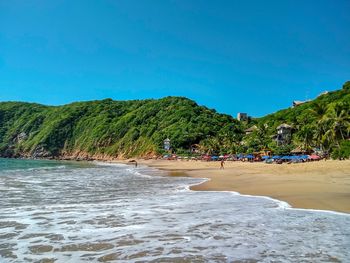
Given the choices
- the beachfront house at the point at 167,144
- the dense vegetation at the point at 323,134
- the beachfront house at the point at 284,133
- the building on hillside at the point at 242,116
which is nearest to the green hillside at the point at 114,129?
the beachfront house at the point at 167,144

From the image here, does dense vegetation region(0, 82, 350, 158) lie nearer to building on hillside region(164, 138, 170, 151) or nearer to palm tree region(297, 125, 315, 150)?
palm tree region(297, 125, 315, 150)

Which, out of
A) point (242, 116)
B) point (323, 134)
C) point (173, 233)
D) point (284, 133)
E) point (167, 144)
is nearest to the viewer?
point (173, 233)

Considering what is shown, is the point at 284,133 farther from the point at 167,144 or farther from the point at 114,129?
the point at 114,129

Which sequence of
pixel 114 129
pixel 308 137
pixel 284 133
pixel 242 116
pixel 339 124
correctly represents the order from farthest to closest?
pixel 242 116 < pixel 114 129 < pixel 284 133 < pixel 308 137 < pixel 339 124

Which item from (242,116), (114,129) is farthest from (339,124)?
(242,116)

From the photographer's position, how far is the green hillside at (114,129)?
4083 inches

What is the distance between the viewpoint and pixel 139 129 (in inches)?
4660

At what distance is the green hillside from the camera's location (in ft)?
340

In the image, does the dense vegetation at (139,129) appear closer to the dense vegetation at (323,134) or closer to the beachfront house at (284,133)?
the dense vegetation at (323,134)

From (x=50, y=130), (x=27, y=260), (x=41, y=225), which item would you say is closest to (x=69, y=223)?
(x=41, y=225)

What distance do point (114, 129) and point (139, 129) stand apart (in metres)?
12.2

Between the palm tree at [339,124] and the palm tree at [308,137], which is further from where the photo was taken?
the palm tree at [308,137]

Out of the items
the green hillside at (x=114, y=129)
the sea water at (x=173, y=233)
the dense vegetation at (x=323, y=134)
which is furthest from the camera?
the green hillside at (x=114, y=129)

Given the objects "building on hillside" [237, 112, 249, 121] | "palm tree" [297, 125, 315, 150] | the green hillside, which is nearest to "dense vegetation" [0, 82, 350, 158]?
the green hillside
